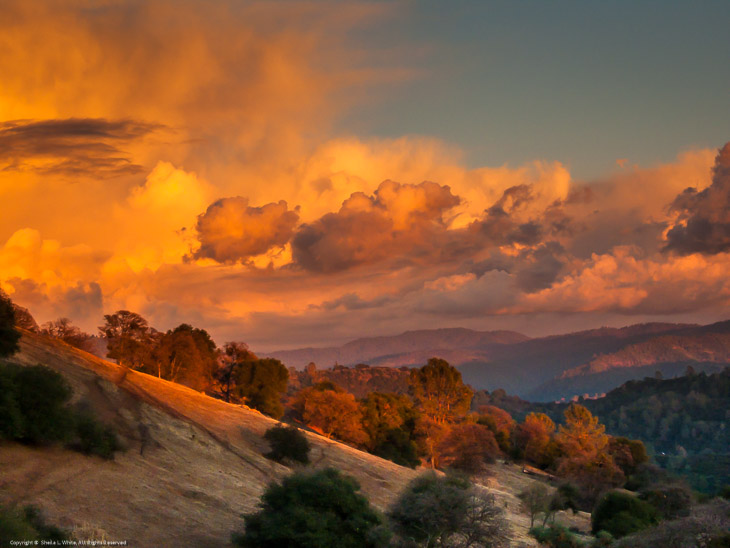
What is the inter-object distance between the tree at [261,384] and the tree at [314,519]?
75.3 metres

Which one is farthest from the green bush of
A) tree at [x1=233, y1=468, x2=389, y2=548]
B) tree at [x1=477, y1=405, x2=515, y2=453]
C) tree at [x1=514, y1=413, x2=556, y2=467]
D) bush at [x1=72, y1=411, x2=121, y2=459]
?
tree at [x1=477, y1=405, x2=515, y2=453]

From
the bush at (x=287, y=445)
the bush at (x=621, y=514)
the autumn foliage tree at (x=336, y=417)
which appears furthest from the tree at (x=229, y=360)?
the bush at (x=621, y=514)

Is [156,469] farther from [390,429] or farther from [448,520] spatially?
[390,429]

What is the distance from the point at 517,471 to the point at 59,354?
8296cm

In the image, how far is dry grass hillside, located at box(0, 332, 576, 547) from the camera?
2938cm

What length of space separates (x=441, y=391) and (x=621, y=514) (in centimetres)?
6502

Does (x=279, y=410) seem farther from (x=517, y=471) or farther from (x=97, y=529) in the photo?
(x=97, y=529)

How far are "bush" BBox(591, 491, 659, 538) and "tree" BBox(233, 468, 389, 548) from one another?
3454 centimetres

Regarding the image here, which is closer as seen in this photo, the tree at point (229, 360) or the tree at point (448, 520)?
the tree at point (448, 520)

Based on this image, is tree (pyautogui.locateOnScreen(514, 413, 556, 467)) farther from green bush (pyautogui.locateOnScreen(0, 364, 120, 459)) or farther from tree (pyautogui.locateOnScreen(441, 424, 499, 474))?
green bush (pyautogui.locateOnScreen(0, 364, 120, 459))

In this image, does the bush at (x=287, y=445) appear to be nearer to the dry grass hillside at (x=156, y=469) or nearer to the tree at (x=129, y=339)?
the dry grass hillside at (x=156, y=469)

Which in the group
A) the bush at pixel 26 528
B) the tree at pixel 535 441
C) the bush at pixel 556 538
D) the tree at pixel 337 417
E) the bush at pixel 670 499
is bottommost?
the tree at pixel 535 441

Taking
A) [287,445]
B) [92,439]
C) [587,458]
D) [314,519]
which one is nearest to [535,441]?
[587,458]

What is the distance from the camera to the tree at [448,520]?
30.0 metres
